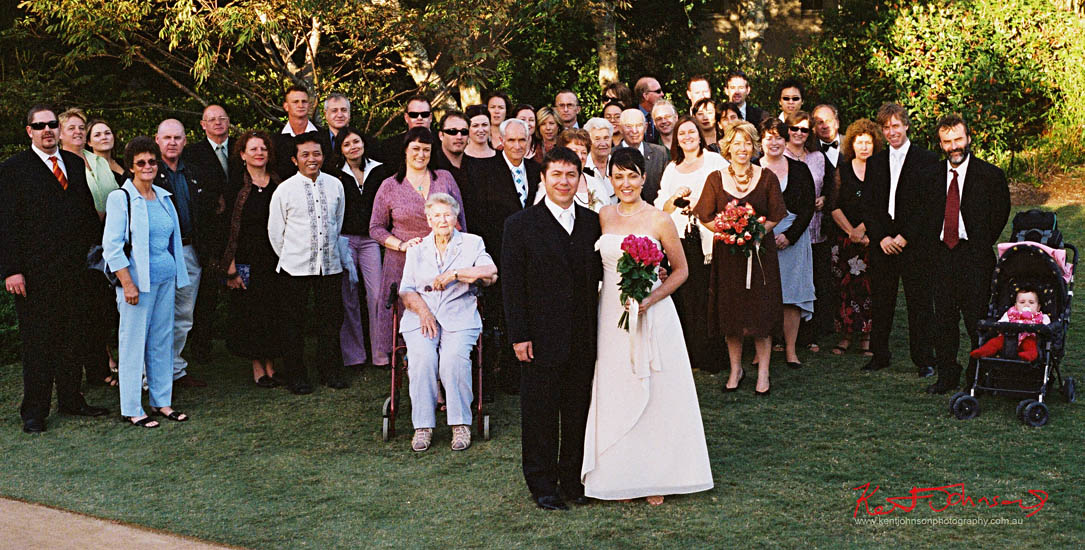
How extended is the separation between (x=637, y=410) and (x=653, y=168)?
354 centimetres

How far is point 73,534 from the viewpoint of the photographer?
5.93 m

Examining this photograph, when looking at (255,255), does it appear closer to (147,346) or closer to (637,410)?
(147,346)

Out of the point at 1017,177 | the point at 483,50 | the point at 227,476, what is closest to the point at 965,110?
the point at 1017,177

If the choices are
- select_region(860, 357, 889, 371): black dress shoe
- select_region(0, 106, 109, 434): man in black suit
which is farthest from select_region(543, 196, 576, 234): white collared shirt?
select_region(860, 357, 889, 371): black dress shoe

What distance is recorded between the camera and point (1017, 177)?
1600 cm

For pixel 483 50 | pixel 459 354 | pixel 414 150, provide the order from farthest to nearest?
1. pixel 483 50
2. pixel 414 150
3. pixel 459 354

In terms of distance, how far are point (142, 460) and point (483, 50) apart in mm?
6681

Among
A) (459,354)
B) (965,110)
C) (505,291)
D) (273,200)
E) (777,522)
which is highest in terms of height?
(965,110)

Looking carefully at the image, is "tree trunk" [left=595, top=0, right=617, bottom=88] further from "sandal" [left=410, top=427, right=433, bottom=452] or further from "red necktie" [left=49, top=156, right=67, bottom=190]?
"sandal" [left=410, top=427, right=433, bottom=452]

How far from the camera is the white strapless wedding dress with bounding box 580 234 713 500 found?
6121 mm

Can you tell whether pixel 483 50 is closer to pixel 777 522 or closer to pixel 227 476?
pixel 227 476

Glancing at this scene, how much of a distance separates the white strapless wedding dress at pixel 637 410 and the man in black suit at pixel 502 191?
99.7 inches

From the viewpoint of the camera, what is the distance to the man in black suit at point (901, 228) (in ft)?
28.0
